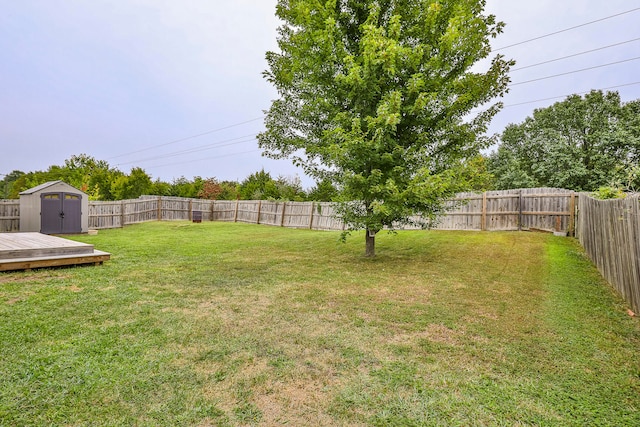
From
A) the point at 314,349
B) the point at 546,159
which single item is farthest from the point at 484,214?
the point at 546,159

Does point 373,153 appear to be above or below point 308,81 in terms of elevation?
below

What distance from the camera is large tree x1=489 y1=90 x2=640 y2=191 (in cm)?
2195

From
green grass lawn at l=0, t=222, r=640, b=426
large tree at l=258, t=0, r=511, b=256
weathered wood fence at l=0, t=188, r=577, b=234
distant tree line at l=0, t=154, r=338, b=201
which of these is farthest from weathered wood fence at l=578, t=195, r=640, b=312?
distant tree line at l=0, t=154, r=338, b=201

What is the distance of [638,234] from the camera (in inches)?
158

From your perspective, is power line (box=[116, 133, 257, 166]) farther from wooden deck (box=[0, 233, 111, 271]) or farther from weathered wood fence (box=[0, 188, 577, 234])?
wooden deck (box=[0, 233, 111, 271])

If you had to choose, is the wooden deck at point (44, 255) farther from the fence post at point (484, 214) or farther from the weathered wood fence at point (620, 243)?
the fence post at point (484, 214)

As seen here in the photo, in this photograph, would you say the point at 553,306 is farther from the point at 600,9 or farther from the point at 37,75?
the point at 37,75

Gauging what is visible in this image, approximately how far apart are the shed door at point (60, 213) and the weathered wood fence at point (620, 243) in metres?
17.7

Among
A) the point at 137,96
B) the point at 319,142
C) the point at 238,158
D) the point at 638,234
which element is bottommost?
the point at 638,234

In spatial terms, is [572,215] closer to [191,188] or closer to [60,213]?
[60,213]

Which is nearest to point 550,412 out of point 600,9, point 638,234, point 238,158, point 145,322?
point 638,234

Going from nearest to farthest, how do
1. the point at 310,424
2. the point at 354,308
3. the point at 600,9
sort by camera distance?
1. the point at 310,424
2. the point at 354,308
3. the point at 600,9

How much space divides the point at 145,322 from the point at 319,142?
591 centimetres

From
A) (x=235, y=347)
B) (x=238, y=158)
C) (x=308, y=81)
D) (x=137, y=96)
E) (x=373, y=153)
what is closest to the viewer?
(x=235, y=347)
